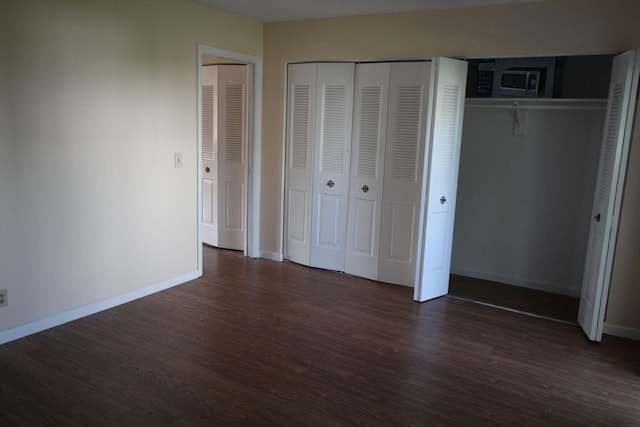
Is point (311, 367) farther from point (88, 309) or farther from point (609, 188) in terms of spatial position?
point (609, 188)

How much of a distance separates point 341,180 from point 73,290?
2.61 meters

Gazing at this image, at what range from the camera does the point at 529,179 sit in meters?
4.77

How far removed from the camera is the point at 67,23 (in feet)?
10.9

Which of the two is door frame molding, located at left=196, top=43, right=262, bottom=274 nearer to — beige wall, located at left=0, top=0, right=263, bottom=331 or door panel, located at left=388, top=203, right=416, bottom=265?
beige wall, located at left=0, top=0, right=263, bottom=331

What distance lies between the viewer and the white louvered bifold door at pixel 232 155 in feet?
17.6

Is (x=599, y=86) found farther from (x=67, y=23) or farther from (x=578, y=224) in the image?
(x=67, y=23)

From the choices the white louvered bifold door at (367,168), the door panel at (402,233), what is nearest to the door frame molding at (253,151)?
the white louvered bifold door at (367,168)

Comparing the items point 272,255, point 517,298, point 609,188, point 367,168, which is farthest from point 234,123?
point 609,188

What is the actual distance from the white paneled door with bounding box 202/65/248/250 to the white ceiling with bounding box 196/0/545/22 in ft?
2.60

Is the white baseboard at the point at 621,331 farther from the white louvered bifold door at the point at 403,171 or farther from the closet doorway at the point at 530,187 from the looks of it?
the white louvered bifold door at the point at 403,171

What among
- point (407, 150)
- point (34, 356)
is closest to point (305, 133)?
point (407, 150)

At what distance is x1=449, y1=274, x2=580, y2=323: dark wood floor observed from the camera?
423 centimetres

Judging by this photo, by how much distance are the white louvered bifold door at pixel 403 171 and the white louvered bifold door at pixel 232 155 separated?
171cm

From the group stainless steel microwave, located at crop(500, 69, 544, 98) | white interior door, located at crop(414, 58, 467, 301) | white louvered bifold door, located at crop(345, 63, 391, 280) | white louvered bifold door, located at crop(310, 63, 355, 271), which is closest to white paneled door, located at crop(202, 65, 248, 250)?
white louvered bifold door, located at crop(310, 63, 355, 271)
